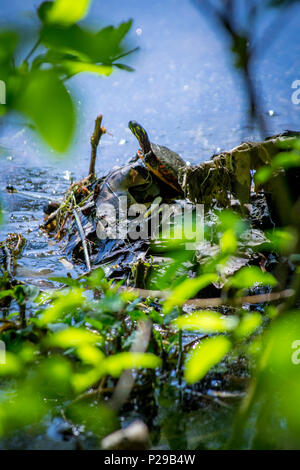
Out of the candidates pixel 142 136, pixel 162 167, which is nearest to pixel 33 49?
pixel 162 167

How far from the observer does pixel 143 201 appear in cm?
246

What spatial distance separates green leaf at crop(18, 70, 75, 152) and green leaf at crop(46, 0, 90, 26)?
58 mm

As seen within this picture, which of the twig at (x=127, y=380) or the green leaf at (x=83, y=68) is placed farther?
the twig at (x=127, y=380)

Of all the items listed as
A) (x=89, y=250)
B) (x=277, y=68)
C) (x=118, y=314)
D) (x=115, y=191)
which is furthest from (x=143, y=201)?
(x=277, y=68)

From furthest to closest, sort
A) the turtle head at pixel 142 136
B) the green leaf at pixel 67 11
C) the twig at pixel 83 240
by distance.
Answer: the turtle head at pixel 142 136
the twig at pixel 83 240
the green leaf at pixel 67 11

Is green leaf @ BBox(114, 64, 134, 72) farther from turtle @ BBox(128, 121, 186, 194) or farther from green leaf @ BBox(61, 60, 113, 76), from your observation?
turtle @ BBox(128, 121, 186, 194)

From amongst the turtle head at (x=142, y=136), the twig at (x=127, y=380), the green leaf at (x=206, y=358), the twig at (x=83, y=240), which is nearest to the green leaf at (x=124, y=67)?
the green leaf at (x=206, y=358)

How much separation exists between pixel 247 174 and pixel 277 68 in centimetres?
512

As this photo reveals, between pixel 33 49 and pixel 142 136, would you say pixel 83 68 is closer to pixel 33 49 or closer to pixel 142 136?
pixel 33 49

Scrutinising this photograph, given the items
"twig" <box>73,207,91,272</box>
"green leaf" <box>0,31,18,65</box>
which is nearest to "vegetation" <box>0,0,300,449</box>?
"green leaf" <box>0,31,18,65</box>

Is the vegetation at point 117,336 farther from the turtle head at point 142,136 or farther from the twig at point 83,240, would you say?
the turtle head at point 142,136

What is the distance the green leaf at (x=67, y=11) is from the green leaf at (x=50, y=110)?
58mm

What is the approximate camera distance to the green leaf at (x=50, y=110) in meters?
0.30

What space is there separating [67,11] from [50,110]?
9 centimetres
